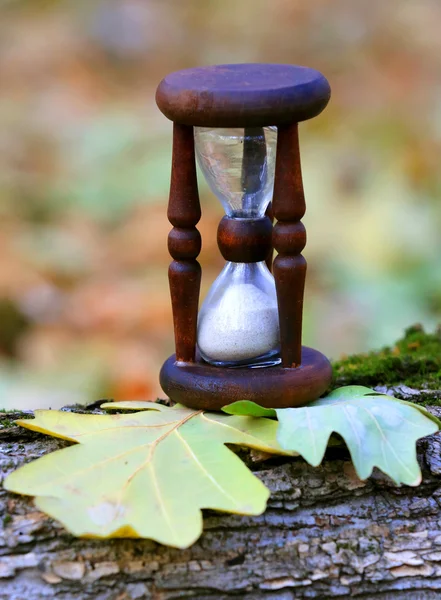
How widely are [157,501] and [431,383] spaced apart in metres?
0.71

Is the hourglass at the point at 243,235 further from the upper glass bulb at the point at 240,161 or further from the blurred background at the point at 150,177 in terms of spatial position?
the blurred background at the point at 150,177

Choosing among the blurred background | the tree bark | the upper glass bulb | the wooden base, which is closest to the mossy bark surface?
the tree bark

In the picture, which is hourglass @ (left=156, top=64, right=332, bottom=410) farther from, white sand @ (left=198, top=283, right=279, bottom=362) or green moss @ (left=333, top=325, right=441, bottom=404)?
green moss @ (left=333, top=325, right=441, bottom=404)

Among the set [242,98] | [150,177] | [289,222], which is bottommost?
[150,177]

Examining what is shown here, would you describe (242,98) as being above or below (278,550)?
above

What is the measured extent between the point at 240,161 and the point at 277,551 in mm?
618

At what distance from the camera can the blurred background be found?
2895 millimetres

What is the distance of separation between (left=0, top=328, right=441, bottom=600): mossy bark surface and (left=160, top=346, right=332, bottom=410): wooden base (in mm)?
106

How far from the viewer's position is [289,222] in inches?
48.7

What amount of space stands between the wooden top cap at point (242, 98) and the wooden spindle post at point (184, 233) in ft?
0.19

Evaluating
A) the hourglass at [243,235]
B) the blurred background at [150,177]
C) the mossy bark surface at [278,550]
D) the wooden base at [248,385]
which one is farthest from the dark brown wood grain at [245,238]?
the blurred background at [150,177]

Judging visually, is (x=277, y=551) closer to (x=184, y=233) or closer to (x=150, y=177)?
(x=184, y=233)

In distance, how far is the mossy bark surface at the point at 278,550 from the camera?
1070 millimetres

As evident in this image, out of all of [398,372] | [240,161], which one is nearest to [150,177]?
[398,372]
